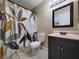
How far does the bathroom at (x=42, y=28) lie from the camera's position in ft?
6.73

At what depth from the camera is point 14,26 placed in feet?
8.55

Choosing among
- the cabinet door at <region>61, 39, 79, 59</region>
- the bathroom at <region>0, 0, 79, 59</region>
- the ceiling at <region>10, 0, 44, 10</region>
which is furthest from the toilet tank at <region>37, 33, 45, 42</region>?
the cabinet door at <region>61, 39, 79, 59</region>

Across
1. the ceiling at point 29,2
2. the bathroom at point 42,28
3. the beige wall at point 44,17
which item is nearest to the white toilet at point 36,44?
the bathroom at point 42,28

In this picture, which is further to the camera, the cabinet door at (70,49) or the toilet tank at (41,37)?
the toilet tank at (41,37)

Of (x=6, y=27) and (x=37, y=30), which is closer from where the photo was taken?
(x=6, y=27)

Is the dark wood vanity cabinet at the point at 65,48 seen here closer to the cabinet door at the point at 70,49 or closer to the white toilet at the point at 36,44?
the cabinet door at the point at 70,49

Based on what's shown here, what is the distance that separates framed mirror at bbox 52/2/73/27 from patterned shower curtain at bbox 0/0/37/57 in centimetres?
99

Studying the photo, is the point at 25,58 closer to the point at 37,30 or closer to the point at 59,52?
the point at 59,52

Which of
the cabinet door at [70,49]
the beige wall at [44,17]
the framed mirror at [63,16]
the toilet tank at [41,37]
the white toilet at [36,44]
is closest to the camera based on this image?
the cabinet door at [70,49]

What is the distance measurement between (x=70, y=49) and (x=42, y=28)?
2364 mm

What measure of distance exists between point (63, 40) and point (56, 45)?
31 centimetres

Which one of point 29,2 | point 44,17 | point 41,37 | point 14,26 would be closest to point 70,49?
point 14,26

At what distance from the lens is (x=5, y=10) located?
233 cm

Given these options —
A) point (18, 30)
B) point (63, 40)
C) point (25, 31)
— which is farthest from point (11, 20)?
point (63, 40)
